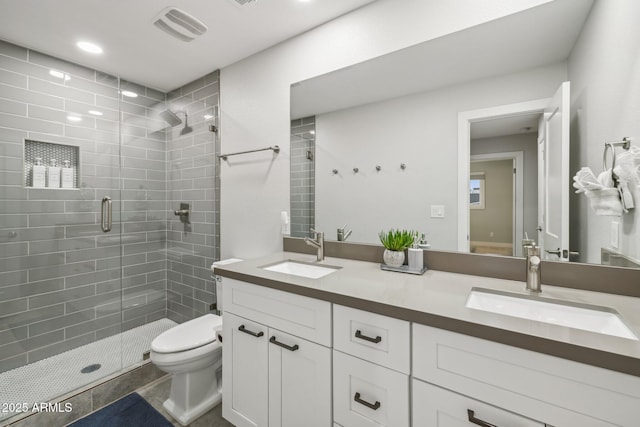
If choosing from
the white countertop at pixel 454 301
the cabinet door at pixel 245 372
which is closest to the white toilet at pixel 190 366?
the cabinet door at pixel 245 372

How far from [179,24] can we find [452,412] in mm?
2416

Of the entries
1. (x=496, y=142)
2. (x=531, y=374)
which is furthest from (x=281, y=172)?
(x=531, y=374)

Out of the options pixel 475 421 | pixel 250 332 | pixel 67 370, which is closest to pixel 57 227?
pixel 67 370

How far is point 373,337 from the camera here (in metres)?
0.95

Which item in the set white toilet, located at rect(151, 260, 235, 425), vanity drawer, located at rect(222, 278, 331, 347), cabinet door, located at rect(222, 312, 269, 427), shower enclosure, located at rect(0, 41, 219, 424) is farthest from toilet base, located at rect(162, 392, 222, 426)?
vanity drawer, located at rect(222, 278, 331, 347)

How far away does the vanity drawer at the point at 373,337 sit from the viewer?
0.88 meters

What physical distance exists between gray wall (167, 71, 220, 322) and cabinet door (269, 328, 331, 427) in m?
1.41

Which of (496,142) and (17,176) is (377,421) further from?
(17,176)

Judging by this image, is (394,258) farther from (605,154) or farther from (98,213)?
(98,213)

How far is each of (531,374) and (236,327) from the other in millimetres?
1202

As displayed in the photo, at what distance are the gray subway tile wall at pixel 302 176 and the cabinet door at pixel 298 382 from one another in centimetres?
81

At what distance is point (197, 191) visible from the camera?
2553 millimetres

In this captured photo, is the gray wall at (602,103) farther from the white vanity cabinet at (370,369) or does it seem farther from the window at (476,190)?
the white vanity cabinet at (370,369)

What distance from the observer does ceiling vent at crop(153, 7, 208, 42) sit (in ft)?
5.41
